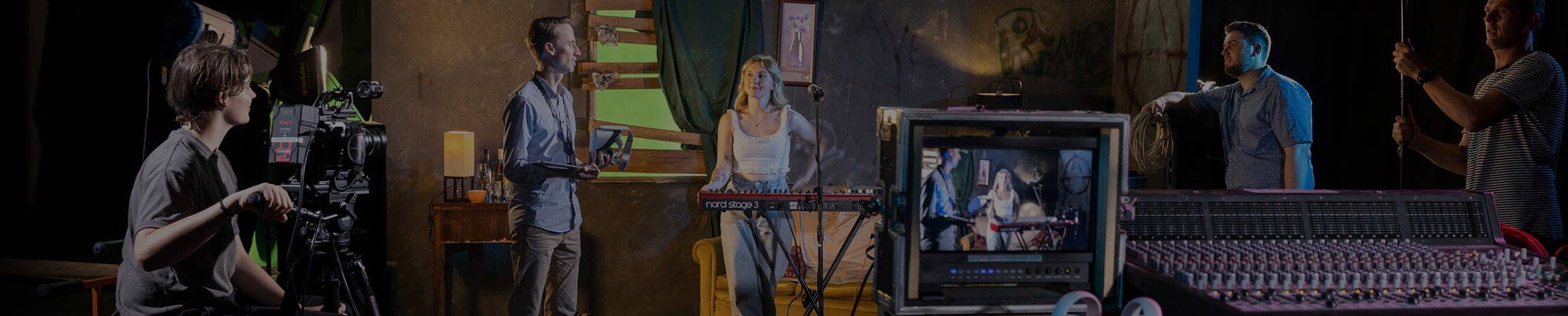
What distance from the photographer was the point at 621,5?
20.0 feet

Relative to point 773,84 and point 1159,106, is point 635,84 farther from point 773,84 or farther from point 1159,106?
point 1159,106

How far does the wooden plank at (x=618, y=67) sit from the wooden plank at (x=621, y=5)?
34 cm

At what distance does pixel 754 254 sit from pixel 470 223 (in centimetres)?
187

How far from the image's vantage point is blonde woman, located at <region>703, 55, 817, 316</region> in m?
4.50

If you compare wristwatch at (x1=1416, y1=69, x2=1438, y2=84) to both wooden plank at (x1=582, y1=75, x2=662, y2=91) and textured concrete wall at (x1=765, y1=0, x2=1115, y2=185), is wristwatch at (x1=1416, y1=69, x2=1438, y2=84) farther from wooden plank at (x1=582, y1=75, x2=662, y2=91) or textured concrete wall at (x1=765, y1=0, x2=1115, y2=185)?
wooden plank at (x1=582, y1=75, x2=662, y2=91)

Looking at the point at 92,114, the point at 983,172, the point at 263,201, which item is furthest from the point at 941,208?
the point at 92,114

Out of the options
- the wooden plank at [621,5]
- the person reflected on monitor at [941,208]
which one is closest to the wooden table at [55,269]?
the wooden plank at [621,5]

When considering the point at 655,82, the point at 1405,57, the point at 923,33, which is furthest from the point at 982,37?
the point at 1405,57

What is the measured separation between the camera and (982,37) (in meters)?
6.61

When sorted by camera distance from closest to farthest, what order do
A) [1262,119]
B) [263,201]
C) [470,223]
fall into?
[263,201] < [1262,119] < [470,223]

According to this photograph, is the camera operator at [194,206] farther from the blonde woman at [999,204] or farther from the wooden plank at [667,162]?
the wooden plank at [667,162]

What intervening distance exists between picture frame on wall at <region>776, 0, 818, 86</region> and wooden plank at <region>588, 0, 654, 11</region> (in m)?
0.84

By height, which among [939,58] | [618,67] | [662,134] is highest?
[939,58]

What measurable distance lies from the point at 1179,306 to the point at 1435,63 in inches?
138
